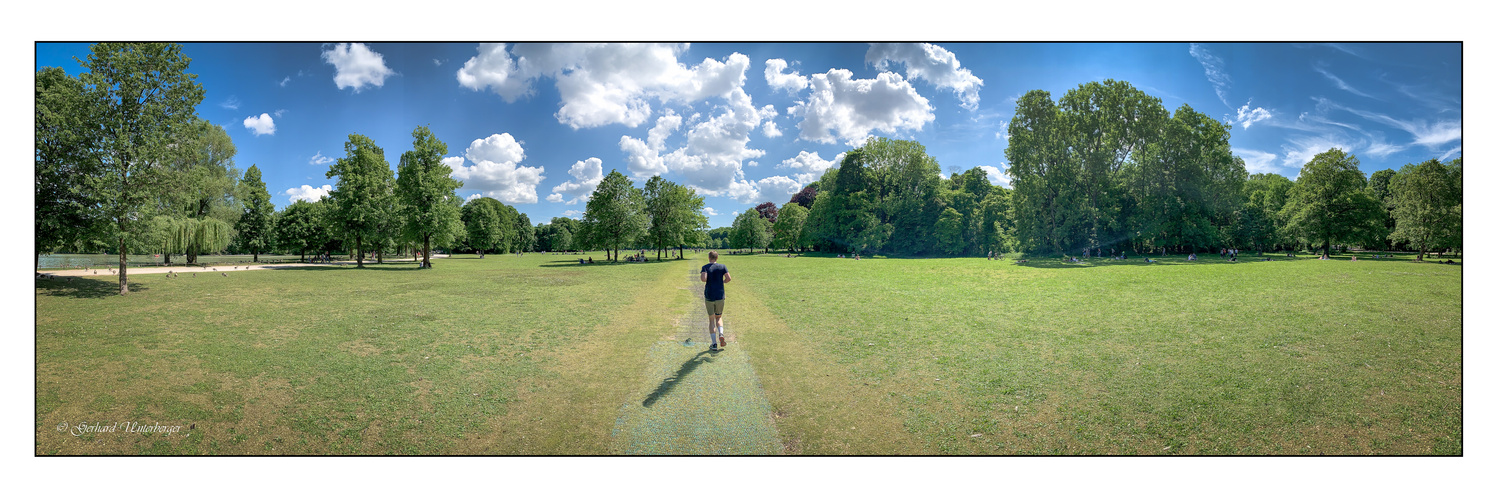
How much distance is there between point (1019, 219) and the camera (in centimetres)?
4747

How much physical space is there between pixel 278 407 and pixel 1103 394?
35.2ft

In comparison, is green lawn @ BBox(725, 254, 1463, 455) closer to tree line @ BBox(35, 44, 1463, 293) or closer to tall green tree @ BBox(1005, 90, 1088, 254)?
tree line @ BBox(35, 44, 1463, 293)

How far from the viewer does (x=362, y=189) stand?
37.1 meters

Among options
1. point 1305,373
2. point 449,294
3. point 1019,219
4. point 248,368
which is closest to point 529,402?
point 248,368

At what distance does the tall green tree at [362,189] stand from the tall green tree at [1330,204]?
55369mm

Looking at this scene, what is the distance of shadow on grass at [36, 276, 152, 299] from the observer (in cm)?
1408

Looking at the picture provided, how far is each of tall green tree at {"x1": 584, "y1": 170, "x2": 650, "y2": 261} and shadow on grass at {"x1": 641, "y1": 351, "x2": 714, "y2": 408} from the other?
46.7 m

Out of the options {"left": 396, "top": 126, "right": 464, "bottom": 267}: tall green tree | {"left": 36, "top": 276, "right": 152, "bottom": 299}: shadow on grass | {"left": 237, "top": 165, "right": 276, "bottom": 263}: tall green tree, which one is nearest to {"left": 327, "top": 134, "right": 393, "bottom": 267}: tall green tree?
{"left": 396, "top": 126, "right": 464, "bottom": 267}: tall green tree

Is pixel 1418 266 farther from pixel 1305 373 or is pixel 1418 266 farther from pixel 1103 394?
pixel 1103 394

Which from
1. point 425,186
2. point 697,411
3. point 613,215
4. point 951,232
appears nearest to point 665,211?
point 613,215

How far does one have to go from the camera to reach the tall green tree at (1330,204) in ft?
63.0

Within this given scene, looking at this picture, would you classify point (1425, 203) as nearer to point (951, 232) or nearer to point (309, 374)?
point (309, 374)

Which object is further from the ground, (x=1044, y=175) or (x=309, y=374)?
(x=1044, y=175)

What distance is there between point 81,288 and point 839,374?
978 inches
